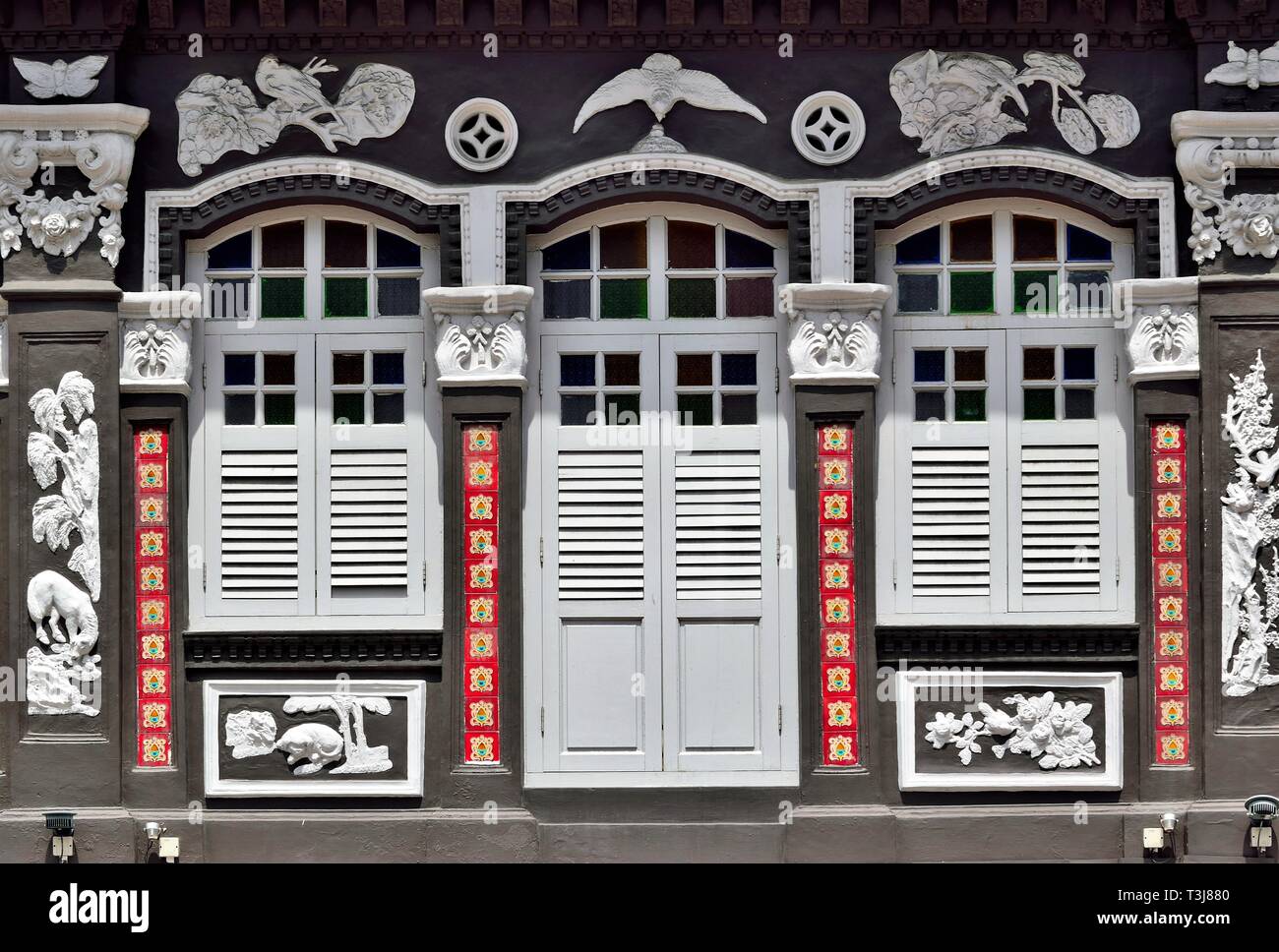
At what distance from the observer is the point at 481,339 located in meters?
10.8

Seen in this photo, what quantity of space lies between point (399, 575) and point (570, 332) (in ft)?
6.46

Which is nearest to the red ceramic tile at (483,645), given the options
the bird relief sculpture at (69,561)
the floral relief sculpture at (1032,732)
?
the bird relief sculpture at (69,561)

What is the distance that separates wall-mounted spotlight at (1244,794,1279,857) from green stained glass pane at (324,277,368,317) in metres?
6.53

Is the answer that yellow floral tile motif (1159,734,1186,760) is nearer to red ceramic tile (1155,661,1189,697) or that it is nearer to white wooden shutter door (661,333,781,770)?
red ceramic tile (1155,661,1189,697)

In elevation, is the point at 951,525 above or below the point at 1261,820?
above

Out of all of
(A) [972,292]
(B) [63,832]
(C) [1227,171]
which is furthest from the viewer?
(A) [972,292]

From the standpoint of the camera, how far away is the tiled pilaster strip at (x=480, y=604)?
10.8m

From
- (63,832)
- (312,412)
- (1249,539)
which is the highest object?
(312,412)

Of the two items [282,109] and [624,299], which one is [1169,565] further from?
[282,109]

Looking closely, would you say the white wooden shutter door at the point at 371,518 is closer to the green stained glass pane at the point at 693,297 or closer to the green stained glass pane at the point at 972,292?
the green stained glass pane at the point at 693,297

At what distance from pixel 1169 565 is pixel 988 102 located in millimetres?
3245

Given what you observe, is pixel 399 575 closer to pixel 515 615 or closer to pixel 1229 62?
pixel 515 615

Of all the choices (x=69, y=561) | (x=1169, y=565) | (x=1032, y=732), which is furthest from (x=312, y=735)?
(x=1169, y=565)

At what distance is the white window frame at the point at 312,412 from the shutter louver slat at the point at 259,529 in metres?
0.10
